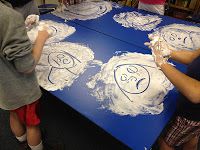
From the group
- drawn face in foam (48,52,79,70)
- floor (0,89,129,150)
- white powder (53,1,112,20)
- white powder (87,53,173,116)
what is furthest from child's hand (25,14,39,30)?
floor (0,89,129,150)

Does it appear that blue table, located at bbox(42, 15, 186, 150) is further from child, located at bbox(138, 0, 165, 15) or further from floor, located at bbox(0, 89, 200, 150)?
child, located at bbox(138, 0, 165, 15)

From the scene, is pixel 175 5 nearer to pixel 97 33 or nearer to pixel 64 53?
pixel 97 33

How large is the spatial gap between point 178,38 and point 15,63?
122cm

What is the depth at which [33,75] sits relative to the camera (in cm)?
96

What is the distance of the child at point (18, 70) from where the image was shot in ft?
2.40

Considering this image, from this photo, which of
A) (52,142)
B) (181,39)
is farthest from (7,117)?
(181,39)

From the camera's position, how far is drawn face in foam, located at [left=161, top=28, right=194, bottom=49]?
144cm

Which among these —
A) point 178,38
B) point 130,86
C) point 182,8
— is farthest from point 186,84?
point 182,8

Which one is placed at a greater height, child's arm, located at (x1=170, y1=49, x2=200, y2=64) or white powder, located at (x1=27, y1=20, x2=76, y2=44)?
child's arm, located at (x1=170, y1=49, x2=200, y2=64)

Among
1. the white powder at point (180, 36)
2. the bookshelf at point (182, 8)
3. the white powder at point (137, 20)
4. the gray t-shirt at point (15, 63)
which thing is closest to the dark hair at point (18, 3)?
the gray t-shirt at point (15, 63)

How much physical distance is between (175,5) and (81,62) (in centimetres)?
249

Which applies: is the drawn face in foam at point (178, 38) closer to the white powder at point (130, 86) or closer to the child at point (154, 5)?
the white powder at point (130, 86)

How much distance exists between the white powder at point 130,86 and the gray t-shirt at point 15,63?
328 mm

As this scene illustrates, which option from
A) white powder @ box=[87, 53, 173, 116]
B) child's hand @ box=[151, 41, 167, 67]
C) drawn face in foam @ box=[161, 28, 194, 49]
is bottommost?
white powder @ box=[87, 53, 173, 116]
